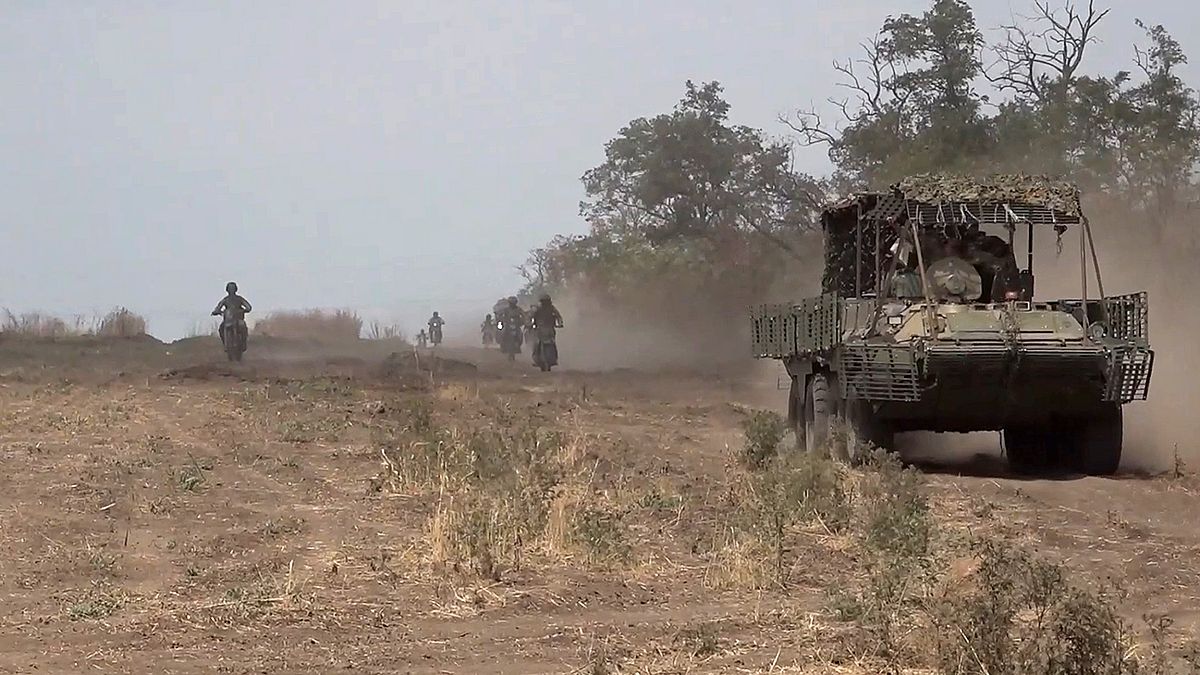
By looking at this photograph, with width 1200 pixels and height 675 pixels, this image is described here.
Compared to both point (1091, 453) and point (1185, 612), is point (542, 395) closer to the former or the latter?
point (1091, 453)

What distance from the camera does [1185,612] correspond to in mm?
7629

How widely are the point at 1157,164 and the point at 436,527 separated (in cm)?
2255

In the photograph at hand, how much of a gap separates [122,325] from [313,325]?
13.4 m

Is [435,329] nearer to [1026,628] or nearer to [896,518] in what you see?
[896,518]

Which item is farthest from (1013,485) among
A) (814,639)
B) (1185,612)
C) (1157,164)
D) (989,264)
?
(1157,164)

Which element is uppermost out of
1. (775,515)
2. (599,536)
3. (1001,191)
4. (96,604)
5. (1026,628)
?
(1001,191)

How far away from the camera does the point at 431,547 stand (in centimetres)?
898

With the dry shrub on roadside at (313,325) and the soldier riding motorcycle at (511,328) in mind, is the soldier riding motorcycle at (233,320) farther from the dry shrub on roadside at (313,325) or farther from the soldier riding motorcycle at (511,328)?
the dry shrub on roadside at (313,325)

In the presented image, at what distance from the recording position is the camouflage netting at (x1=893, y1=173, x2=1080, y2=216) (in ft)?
45.0

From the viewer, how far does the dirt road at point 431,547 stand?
6.98 m

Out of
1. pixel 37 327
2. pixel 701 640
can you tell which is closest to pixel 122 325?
pixel 37 327

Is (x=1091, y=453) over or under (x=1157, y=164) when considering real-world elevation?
under

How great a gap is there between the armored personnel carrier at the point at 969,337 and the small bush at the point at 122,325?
32699 mm

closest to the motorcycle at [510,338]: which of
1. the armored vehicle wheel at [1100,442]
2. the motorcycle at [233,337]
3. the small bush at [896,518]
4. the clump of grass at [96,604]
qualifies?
the motorcycle at [233,337]
